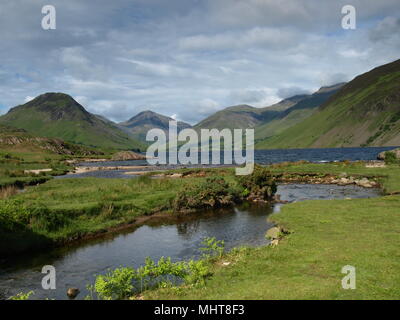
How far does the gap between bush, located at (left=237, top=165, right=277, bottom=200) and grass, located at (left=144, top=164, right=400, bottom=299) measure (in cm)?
2191

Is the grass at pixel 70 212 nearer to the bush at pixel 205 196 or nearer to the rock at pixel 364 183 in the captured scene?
the bush at pixel 205 196

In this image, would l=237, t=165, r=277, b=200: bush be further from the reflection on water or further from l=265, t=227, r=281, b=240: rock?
l=265, t=227, r=281, b=240: rock

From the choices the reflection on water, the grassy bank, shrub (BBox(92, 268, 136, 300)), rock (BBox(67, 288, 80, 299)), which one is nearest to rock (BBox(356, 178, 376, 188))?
the grassy bank

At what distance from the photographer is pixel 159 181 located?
64.6 m

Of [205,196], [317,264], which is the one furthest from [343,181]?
[317,264]

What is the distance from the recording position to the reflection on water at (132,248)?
23578mm

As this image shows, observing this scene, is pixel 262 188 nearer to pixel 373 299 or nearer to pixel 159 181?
pixel 159 181

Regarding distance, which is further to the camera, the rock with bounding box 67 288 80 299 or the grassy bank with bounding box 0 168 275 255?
the grassy bank with bounding box 0 168 275 255

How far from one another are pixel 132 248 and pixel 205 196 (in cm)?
2084

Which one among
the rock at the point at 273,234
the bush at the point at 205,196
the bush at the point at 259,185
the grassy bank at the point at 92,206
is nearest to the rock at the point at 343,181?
the bush at the point at 259,185

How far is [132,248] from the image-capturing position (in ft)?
102

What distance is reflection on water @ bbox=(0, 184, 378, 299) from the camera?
23578 millimetres
